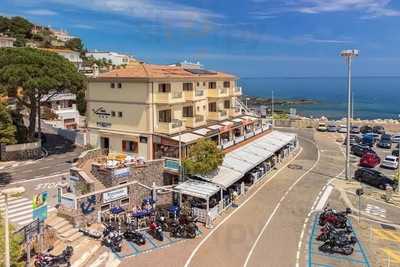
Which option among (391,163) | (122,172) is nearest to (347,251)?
(122,172)

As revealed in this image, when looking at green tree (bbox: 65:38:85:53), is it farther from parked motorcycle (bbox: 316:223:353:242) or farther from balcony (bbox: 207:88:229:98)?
parked motorcycle (bbox: 316:223:353:242)

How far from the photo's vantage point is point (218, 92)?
50375mm

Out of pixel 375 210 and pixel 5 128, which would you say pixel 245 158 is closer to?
pixel 375 210

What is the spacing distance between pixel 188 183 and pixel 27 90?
908 inches

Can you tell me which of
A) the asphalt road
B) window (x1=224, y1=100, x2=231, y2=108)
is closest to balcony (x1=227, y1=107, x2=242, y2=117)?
window (x1=224, y1=100, x2=231, y2=108)

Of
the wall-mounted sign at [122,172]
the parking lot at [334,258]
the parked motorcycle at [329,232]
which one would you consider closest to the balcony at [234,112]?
the wall-mounted sign at [122,172]

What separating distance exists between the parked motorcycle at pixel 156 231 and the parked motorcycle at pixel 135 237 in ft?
3.63

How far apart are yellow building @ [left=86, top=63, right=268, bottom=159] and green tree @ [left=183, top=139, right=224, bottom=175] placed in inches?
122

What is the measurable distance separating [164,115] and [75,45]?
100272 millimetres

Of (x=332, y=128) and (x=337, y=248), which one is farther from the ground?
(x=332, y=128)

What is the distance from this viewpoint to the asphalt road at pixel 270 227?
80.8 feet

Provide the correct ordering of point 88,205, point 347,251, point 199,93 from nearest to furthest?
1. point 347,251
2. point 88,205
3. point 199,93

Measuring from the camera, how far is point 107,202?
29219 mm

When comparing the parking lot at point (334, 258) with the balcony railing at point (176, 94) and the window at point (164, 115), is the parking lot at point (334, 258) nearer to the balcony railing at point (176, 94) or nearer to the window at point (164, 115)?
the window at point (164, 115)
